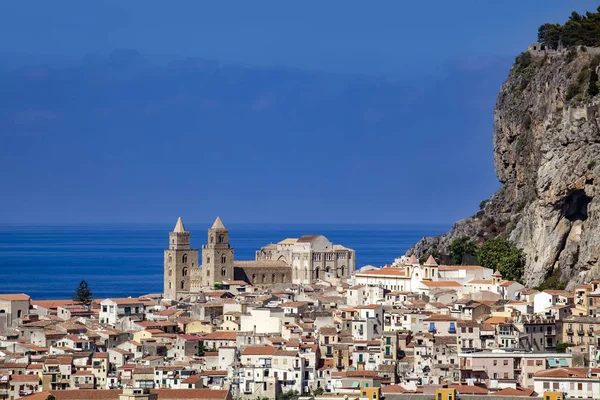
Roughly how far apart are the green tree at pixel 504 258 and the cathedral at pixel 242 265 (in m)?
22.8

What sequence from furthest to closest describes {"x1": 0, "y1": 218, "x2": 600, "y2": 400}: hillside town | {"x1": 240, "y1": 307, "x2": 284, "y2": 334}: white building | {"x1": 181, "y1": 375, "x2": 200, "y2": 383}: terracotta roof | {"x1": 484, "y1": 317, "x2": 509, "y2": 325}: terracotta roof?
1. {"x1": 240, "y1": 307, "x2": 284, "y2": 334}: white building
2. {"x1": 484, "y1": 317, "x2": 509, "y2": 325}: terracotta roof
3. {"x1": 181, "y1": 375, "x2": 200, "y2": 383}: terracotta roof
4. {"x1": 0, "y1": 218, "x2": 600, "y2": 400}: hillside town

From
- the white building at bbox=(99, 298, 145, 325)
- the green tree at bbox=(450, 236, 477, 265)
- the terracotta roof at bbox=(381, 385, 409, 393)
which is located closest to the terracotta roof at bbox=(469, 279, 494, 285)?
the green tree at bbox=(450, 236, 477, 265)

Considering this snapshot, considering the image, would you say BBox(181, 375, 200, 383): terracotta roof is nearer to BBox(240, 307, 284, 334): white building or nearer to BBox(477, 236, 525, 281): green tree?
BBox(240, 307, 284, 334): white building

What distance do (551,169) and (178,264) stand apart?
120 feet

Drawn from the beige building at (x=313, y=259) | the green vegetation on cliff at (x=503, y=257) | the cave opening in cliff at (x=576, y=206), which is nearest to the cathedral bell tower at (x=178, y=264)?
the beige building at (x=313, y=259)

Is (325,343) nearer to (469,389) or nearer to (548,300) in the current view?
(469,389)

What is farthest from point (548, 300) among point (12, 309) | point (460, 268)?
point (12, 309)

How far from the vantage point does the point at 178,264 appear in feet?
368

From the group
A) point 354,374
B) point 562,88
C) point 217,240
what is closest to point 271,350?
point 354,374

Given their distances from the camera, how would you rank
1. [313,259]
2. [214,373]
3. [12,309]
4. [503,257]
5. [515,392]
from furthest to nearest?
[313,259] → [503,257] → [12,309] → [214,373] → [515,392]

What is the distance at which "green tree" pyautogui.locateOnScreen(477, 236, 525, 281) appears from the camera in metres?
87.4

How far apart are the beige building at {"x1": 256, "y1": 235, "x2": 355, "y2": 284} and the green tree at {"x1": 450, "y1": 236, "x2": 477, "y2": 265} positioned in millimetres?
15982

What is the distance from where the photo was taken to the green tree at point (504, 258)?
87.4m

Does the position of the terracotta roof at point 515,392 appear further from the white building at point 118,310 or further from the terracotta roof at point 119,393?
the white building at point 118,310
